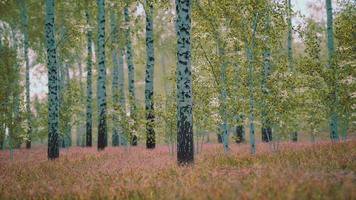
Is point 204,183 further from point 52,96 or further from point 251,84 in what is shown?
point 52,96

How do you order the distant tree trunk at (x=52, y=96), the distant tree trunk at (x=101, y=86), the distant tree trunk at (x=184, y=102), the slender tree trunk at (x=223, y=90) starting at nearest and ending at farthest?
the distant tree trunk at (x=184, y=102) → the slender tree trunk at (x=223, y=90) → the distant tree trunk at (x=52, y=96) → the distant tree trunk at (x=101, y=86)

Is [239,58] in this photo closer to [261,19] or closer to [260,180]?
[261,19]

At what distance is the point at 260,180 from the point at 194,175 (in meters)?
1.78

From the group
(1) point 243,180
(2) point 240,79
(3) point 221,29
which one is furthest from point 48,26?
(1) point 243,180

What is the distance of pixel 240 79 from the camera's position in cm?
1672

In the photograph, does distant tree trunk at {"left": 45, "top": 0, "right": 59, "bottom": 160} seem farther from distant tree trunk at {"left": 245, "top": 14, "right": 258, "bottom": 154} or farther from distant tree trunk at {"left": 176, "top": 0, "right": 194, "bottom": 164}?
distant tree trunk at {"left": 245, "top": 14, "right": 258, "bottom": 154}

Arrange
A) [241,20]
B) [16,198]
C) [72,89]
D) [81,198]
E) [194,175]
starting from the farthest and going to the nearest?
[72,89], [241,20], [194,175], [16,198], [81,198]

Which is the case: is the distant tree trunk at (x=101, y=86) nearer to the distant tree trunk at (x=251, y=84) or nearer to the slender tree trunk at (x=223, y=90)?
the slender tree trunk at (x=223, y=90)

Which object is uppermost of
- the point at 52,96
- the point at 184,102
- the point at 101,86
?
the point at 101,86

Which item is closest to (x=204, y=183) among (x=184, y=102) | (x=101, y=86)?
(x=184, y=102)

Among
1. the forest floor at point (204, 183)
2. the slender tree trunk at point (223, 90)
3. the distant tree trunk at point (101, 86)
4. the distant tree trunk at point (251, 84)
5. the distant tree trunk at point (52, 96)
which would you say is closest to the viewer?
the forest floor at point (204, 183)

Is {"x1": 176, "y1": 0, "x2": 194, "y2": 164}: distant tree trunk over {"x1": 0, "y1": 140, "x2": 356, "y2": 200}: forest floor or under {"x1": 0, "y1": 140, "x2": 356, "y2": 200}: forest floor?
over

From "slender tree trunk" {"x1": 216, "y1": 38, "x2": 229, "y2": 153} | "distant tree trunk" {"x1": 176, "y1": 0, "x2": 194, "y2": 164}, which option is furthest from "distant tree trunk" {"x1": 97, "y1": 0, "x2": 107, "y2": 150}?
"distant tree trunk" {"x1": 176, "y1": 0, "x2": 194, "y2": 164}

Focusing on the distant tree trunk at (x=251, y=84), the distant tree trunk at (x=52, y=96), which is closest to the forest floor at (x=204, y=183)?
the distant tree trunk at (x=251, y=84)
